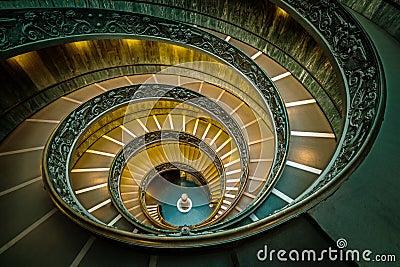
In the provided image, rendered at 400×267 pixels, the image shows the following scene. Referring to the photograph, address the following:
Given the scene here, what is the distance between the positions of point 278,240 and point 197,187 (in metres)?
11.3

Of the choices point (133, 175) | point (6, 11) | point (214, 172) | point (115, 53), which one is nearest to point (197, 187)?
point (214, 172)

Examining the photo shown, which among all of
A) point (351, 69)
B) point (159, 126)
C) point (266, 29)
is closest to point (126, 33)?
point (266, 29)

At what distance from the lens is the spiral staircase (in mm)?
2625

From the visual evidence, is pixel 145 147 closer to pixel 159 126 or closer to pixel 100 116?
pixel 159 126

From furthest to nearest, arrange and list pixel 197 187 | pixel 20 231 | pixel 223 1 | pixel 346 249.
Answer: pixel 197 187
pixel 223 1
pixel 20 231
pixel 346 249

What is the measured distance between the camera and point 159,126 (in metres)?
9.53

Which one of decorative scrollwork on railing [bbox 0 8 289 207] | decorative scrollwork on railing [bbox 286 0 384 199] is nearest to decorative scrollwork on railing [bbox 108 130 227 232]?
decorative scrollwork on railing [bbox 0 8 289 207]

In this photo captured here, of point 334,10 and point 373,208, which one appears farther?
point 334,10

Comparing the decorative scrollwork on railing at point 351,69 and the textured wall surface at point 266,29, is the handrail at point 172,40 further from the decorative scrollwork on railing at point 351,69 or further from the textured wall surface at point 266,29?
the decorative scrollwork on railing at point 351,69

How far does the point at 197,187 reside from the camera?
42.2ft

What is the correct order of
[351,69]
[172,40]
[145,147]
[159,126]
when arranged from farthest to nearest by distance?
1. [145,147]
2. [159,126]
3. [172,40]
4. [351,69]

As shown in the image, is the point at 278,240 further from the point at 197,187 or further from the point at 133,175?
the point at 197,187

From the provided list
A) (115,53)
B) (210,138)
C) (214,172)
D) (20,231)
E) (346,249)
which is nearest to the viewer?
(346,249)

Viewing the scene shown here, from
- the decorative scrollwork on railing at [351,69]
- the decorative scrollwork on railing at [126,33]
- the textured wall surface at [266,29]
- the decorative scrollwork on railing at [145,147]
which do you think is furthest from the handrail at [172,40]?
the decorative scrollwork on railing at [145,147]
